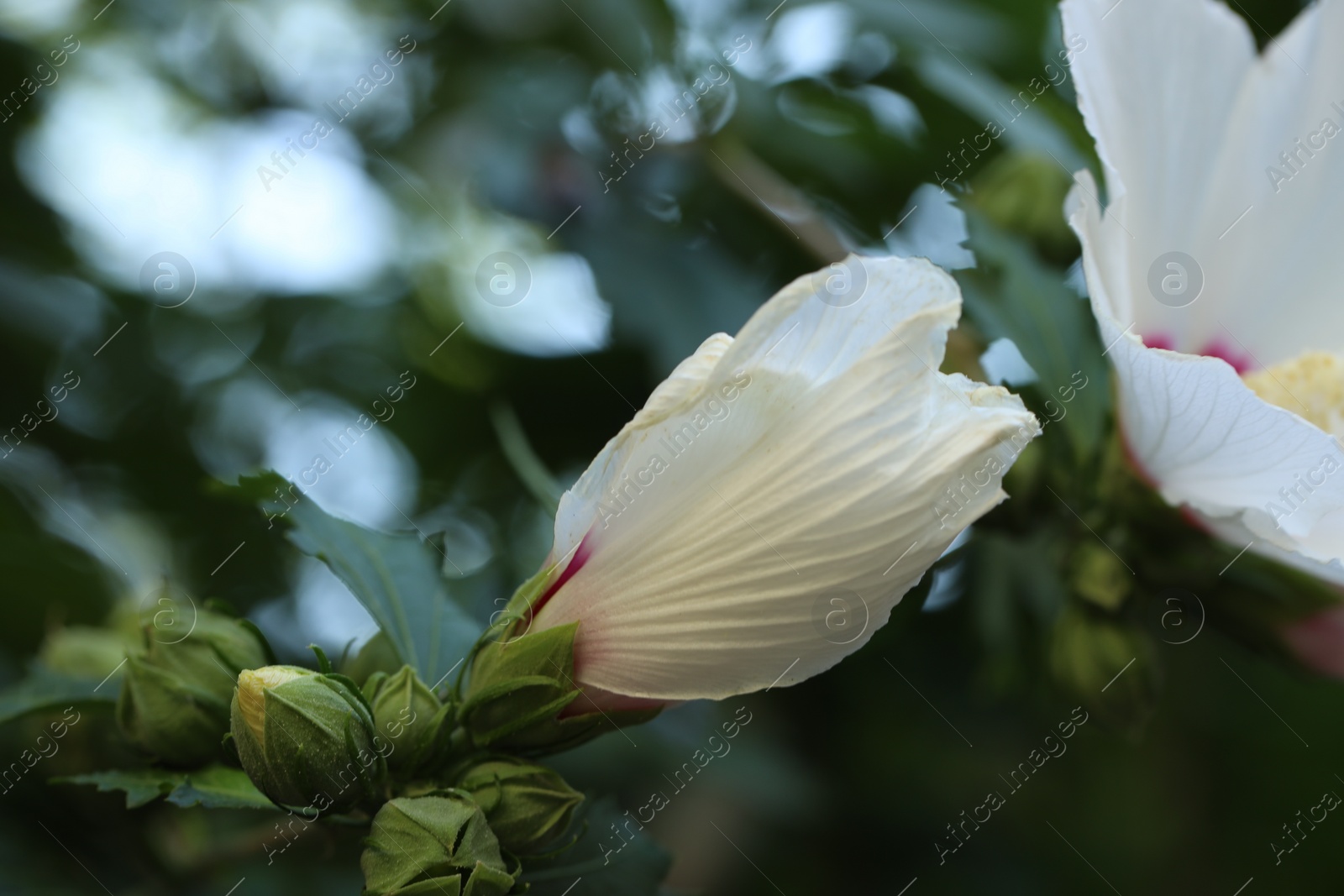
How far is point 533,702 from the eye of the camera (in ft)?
2.79

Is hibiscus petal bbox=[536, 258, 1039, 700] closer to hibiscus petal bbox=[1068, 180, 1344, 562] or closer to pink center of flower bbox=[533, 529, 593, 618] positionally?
pink center of flower bbox=[533, 529, 593, 618]

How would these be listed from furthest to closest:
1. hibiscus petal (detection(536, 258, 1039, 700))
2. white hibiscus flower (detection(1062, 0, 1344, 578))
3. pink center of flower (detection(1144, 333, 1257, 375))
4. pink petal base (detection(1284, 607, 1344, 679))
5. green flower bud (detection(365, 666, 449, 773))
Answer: pink center of flower (detection(1144, 333, 1257, 375)) < pink petal base (detection(1284, 607, 1344, 679)) < white hibiscus flower (detection(1062, 0, 1344, 578)) < green flower bud (detection(365, 666, 449, 773)) < hibiscus petal (detection(536, 258, 1039, 700))

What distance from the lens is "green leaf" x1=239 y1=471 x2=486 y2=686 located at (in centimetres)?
100

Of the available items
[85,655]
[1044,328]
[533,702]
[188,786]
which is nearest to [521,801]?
[533,702]

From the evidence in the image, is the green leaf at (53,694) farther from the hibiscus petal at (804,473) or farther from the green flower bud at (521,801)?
the hibiscus petal at (804,473)

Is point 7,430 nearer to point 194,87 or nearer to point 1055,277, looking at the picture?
point 194,87

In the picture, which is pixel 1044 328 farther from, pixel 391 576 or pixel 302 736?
pixel 302 736

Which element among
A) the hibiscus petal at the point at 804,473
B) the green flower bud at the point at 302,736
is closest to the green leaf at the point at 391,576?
the green flower bud at the point at 302,736

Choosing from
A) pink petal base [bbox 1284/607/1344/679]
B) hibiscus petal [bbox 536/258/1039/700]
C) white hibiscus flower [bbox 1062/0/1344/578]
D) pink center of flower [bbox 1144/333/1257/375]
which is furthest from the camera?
pink center of flower [bbox 1144/333/1257/375]

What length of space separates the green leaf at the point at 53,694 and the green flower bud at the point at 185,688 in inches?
2.7

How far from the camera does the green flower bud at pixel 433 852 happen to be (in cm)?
78

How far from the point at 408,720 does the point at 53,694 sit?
0.41 meters

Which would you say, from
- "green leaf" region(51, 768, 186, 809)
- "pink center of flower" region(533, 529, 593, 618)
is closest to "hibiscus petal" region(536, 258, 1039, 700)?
"pink center of flower" region(533, 529, 593, 618)

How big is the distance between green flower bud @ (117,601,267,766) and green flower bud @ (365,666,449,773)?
0.16 meters
